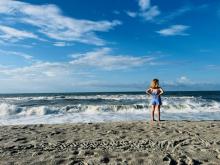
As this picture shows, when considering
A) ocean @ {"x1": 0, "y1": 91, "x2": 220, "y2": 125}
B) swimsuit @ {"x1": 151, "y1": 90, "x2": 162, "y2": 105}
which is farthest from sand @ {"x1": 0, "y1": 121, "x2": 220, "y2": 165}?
ocean @ {"x1": 0, "y1": 91, "x2": 220, "y2": 125}

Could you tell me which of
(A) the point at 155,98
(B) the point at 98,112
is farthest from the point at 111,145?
(B) the point at 98,112

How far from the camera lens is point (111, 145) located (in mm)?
6879

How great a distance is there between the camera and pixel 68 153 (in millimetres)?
6066

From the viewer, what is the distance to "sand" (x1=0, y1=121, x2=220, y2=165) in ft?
18.4

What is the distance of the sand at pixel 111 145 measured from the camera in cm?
560

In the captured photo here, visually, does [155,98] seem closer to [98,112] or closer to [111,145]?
[111,145]

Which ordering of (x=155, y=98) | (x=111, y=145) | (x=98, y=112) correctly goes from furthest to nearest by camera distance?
(x=98, y=112) < (x=155, y=98) < (x=111, y=145)

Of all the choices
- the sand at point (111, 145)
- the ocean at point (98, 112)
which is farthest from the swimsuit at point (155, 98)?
the ocean at point (98, 112)

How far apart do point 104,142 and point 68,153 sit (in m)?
1.33

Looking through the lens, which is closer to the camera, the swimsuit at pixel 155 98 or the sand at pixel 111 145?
the sand at pixel 111 145

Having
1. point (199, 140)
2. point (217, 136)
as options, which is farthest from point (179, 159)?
point (217, 136)

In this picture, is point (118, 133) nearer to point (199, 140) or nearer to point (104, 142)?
point (104, 142)

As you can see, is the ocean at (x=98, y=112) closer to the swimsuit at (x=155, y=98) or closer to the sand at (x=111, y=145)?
the swimsuit at (x=155, y=98)

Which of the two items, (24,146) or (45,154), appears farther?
(24,146)
